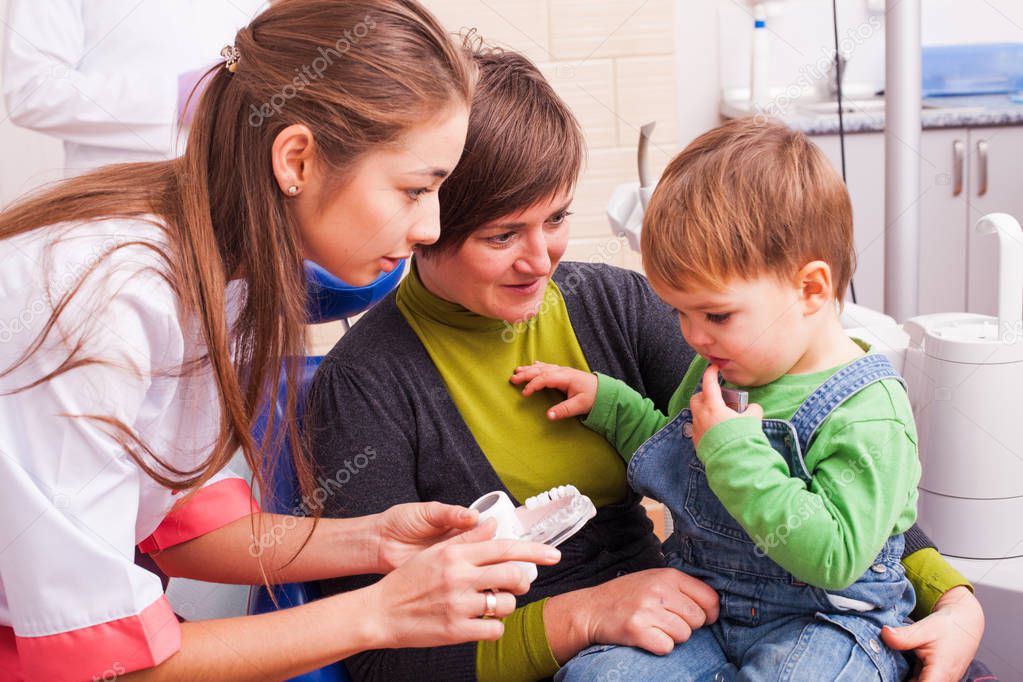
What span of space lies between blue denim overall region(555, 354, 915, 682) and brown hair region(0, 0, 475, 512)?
18.5 inches

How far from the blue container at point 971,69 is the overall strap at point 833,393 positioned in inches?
102

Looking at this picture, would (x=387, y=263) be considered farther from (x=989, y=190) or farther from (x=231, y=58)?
(x=989, y=190)

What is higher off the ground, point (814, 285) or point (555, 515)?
point (814, 285)

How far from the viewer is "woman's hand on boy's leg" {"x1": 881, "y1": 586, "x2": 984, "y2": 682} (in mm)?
1081

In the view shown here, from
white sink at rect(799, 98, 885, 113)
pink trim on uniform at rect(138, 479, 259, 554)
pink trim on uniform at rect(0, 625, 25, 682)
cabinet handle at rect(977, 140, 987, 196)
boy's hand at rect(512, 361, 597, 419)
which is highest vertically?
white sink at rect(799, 98, 885, 113)

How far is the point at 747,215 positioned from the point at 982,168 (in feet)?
7.28

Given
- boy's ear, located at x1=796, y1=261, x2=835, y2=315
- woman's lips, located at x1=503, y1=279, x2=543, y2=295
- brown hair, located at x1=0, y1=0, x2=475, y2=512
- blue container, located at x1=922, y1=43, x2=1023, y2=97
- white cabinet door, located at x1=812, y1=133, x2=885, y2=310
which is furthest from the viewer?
blue container, located at x1=922, y1=43, x2=1023, y2=97

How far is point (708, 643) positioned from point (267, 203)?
2.17 ft

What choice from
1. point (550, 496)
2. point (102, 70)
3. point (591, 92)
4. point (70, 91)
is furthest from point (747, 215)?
point (591, 92)

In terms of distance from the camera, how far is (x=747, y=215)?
108cm

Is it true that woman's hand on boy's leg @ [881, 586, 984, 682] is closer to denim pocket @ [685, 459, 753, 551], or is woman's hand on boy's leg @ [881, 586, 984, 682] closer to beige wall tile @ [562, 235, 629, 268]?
denim pocket @ [685, 459, 753, 551]

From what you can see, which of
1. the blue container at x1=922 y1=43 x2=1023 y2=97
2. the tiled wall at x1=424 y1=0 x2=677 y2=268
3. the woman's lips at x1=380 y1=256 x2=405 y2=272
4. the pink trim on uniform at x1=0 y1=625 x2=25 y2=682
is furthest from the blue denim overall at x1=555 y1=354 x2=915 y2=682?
the blue container at x1=922 y1=43 x2=1023 y2=97

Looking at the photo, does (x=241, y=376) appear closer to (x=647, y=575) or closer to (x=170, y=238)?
(x=170, y=238)

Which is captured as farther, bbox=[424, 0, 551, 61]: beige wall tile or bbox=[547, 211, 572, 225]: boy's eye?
bbox=[424, 0, 551, 61]: beige wall tile
